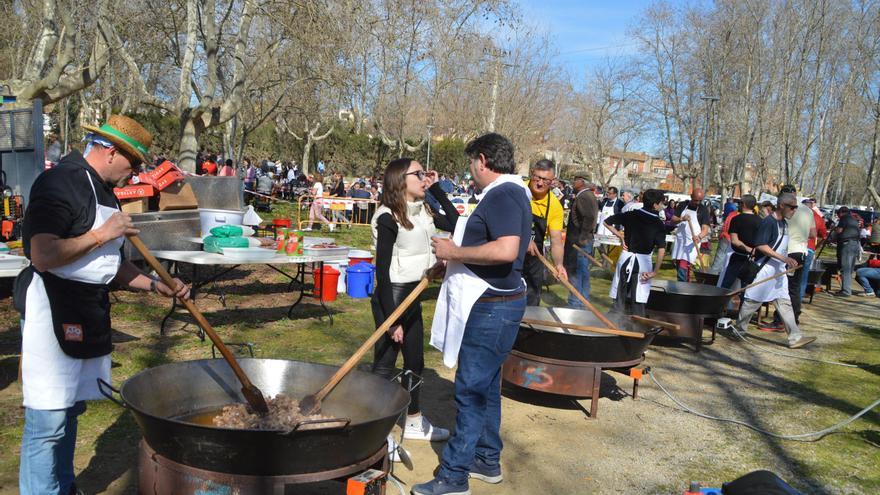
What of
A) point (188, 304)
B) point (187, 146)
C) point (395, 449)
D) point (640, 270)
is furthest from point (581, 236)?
point (187, 146)

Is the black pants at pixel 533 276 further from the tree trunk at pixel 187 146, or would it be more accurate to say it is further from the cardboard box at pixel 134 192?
the tree trunk at pixel 187 146

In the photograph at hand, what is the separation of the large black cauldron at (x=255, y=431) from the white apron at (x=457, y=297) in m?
0.46

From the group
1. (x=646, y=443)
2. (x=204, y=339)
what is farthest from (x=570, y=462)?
(x=204, y=339)

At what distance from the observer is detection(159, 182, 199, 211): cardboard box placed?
27.8 feet

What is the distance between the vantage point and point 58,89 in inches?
484

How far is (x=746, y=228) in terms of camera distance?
852 cm

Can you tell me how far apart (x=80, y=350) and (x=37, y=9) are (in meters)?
18.6

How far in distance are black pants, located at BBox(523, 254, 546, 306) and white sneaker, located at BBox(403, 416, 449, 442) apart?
240 cm

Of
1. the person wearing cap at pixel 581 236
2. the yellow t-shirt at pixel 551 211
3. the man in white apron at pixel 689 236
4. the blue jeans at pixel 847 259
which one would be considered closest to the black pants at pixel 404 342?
the yellow t-shirt at pixel 551 211

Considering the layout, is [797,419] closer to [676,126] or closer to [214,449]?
[214,449]

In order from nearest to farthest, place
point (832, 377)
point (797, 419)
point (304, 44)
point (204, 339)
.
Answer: point (797, 419), point (204, 339), point (832, 377), point (304, 44)

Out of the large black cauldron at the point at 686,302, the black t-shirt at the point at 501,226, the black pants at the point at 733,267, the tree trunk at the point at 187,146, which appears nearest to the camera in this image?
the black t-shirt at the point at 501,226

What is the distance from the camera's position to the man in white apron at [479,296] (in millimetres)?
3406

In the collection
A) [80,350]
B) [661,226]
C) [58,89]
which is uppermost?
[58,89]
